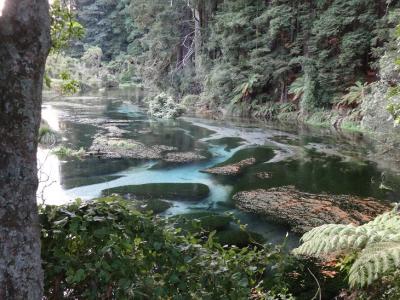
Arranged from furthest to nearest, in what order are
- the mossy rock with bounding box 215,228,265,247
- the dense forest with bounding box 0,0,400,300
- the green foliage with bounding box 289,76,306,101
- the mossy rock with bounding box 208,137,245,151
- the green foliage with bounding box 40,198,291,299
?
the green foliage with bounding box 289,76,306,101, the mossy rock with bounding box 208,137,245,151, the mossy rock with bounding box 215,228,265,247, the green foliage with bounding box 40,198,291,299, the dense forest with bounding box 0,0,400,300

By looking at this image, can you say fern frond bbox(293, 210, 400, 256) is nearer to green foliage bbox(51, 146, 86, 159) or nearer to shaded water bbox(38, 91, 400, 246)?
shaded water bbox(38, 91, 400, 246)

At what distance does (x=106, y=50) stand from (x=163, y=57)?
22856 mm

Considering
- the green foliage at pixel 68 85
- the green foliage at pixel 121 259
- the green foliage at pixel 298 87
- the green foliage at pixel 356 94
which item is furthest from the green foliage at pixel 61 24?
the green foliage at pixel 298 87

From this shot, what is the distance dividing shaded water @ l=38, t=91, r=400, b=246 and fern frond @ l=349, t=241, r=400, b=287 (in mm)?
2591

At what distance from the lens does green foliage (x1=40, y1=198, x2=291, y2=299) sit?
7.81 ft

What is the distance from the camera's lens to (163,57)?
27.7 m

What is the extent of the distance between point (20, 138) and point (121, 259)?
89cm

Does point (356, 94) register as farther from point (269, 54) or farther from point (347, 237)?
point (347, 237)

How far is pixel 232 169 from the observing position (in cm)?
1067

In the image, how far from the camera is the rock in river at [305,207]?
7.01 metres

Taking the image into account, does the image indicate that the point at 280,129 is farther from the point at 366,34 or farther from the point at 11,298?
the point at 11,298

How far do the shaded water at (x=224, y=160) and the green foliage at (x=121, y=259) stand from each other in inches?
96.6

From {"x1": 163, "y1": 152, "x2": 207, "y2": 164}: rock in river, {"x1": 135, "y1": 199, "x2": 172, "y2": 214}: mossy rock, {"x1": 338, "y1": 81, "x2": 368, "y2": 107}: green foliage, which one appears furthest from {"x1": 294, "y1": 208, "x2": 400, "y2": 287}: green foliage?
{"x1": 338, "y1": 81, "x2": 368, "y2": 107}: green foliage

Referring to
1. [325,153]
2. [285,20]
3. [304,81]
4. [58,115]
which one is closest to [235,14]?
[285,20]
